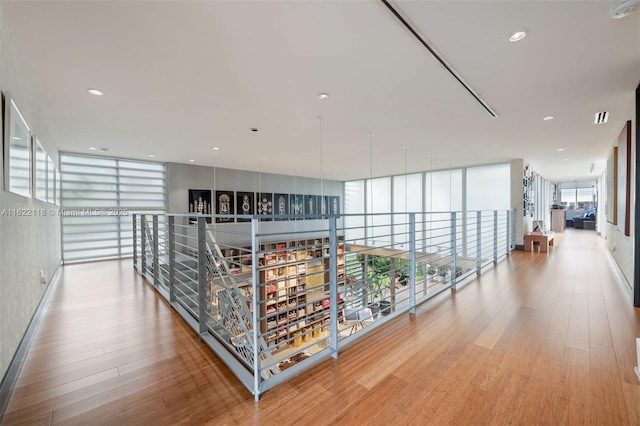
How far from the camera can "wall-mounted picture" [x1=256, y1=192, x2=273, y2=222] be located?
8680mm

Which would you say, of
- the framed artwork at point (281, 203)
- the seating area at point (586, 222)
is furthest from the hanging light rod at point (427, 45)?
the seating area at point (586, 222)

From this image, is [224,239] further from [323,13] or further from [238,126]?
[323,13]

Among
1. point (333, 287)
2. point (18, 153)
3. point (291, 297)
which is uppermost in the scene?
point (18, 153)

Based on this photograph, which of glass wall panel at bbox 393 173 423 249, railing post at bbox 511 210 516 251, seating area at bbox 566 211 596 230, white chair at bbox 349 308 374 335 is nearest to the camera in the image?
white chair at bbox 349 308 374 335

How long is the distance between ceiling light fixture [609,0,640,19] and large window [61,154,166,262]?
7829 millimetres

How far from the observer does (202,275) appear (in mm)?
2160

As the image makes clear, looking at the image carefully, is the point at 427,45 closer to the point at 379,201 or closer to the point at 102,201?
the point at 102,201

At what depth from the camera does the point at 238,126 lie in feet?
13.0

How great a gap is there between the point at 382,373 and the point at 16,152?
118 inches

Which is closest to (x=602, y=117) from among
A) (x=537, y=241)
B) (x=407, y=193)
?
(x=537, y=241)

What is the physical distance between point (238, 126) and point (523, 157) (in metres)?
6.42

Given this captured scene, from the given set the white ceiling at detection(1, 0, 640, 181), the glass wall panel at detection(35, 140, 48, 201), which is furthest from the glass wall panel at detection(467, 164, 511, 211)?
the glass wall panel at detection(35, 140, 48, 201)

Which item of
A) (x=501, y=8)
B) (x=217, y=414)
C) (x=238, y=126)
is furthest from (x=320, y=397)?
(x=238, y=126)

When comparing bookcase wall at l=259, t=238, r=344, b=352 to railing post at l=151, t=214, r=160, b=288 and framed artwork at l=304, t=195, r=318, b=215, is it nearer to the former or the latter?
railing post at l=151, t=214, r=160, b=288
